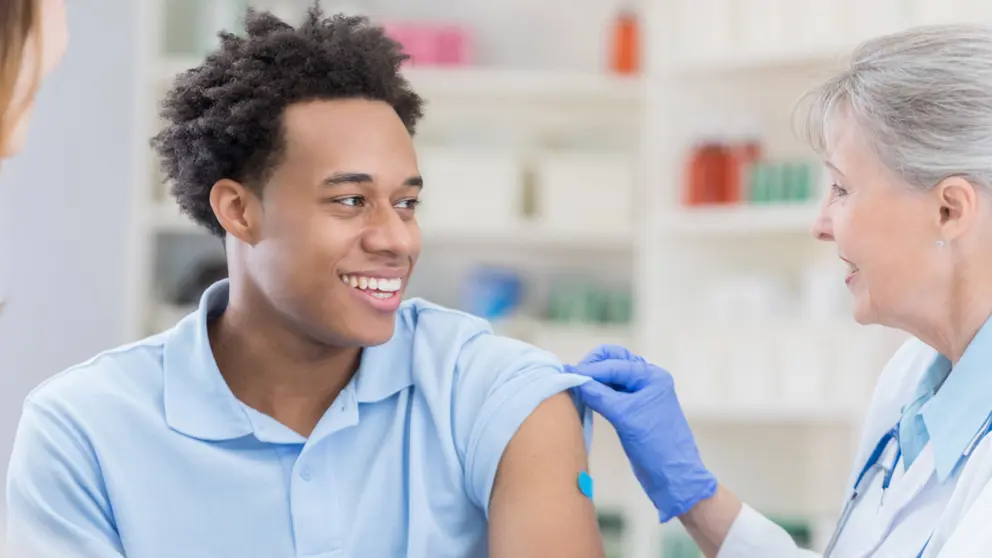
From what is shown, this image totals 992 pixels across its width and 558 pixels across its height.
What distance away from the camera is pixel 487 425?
4.45 feet

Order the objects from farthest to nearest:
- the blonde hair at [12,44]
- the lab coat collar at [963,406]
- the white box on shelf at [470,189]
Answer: the white box on shelf at [470,189] < the lab coat collar at [963,406] < the blonde hair at [12,44]

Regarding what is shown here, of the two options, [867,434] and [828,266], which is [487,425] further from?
[828,266]

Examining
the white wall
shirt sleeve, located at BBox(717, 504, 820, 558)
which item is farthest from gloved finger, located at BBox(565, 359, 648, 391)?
the white wall

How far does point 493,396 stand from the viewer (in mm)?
1375

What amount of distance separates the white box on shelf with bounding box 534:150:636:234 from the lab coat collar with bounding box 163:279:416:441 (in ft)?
5.36

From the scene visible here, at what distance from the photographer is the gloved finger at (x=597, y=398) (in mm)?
1434

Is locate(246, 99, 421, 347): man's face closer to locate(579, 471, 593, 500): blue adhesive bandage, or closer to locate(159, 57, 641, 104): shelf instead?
locate(579, 471, 593, 500): blue adhesive bandage

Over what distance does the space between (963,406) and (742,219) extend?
1.62m

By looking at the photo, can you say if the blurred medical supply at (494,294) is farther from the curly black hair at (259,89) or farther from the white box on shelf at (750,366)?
the curly black hair at (259,89)

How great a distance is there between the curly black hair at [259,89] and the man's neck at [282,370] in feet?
0.53

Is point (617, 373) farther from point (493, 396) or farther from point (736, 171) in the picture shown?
point (736, 171)

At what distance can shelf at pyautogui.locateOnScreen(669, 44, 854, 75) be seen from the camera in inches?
111

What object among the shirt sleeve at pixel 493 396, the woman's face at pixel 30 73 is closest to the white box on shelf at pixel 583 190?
the shirt sleeve at pixel 493 396

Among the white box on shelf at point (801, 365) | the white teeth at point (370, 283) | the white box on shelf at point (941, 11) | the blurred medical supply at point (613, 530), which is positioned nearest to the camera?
the white teeth at point (370, 283)
